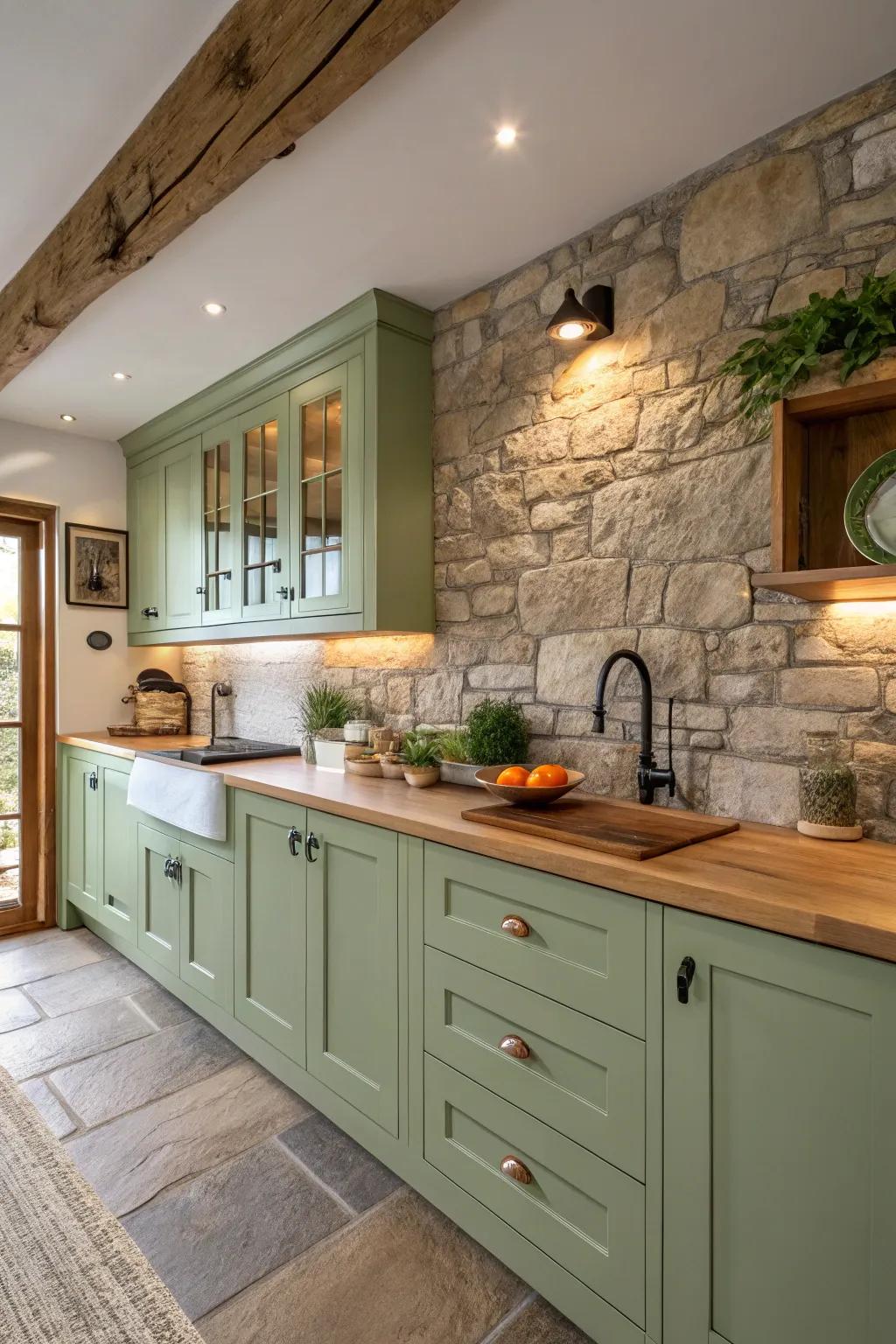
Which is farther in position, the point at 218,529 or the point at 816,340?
the point at 218,529

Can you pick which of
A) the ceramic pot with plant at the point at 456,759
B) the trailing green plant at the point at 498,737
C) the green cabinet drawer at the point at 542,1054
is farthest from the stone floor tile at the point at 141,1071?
the trailing green plant at the point at 498,737

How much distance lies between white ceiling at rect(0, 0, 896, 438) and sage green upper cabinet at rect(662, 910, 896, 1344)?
176 cm

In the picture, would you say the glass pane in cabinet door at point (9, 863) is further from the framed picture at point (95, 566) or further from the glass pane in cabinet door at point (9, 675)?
the framed picture at point (95, 566)

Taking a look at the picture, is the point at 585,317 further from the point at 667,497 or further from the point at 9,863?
the point at 9,863

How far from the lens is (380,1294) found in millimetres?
1611

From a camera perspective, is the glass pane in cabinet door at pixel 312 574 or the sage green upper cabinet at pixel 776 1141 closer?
the sage green upper cabinet at pixel 776 1141

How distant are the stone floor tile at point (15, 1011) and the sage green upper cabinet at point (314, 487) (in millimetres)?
1665

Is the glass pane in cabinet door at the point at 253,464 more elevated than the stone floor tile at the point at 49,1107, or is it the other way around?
the glass pane in cabinet door at the point at 253,464

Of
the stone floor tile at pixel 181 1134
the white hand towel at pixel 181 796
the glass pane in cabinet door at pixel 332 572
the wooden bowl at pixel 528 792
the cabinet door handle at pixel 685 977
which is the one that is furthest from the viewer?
the glass pane in cabinet door at pixel 332 572

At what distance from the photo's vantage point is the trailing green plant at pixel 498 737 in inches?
91.8

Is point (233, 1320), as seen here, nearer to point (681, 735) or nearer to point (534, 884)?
point (534, 884)

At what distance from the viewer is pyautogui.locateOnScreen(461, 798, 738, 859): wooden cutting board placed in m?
1.50

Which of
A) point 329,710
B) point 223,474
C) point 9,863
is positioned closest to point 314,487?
point 223,474

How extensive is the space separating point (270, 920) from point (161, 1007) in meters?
0.99
